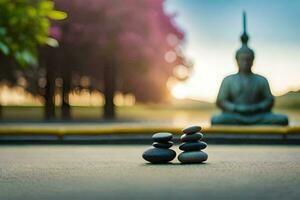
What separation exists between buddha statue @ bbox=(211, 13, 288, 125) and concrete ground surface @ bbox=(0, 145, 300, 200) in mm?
8338

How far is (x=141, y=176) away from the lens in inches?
439

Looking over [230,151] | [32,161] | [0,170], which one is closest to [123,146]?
[230,151]

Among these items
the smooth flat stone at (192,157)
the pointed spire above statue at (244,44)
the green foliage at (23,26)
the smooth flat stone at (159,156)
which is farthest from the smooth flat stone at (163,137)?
the pointed spire above statue at (244,44)

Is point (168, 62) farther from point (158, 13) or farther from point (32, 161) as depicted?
point (32, 161)

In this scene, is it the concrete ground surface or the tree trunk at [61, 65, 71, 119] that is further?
the tree trunk at [61, 65, 71, 119]

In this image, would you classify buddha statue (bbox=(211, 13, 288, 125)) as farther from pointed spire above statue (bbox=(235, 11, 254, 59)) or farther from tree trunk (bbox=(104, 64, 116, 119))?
tree trunk (bbox=(104, 64, 116, 119))

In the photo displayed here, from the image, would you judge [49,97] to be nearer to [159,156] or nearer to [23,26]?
[23,26]

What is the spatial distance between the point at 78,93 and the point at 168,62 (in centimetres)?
753

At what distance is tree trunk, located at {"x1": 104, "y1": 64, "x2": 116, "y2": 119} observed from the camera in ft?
122

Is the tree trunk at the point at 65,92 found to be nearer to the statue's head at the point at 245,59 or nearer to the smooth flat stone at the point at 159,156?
the statue's head at the point at 245,59

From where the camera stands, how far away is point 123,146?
63.6 ft

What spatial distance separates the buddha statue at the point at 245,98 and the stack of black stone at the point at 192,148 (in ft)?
38.5

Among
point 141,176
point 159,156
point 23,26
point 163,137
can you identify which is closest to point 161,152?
point 159,156

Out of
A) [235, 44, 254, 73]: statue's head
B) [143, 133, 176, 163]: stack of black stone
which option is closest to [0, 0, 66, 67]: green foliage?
[143, 133, 176, 163]: stack of black stone
